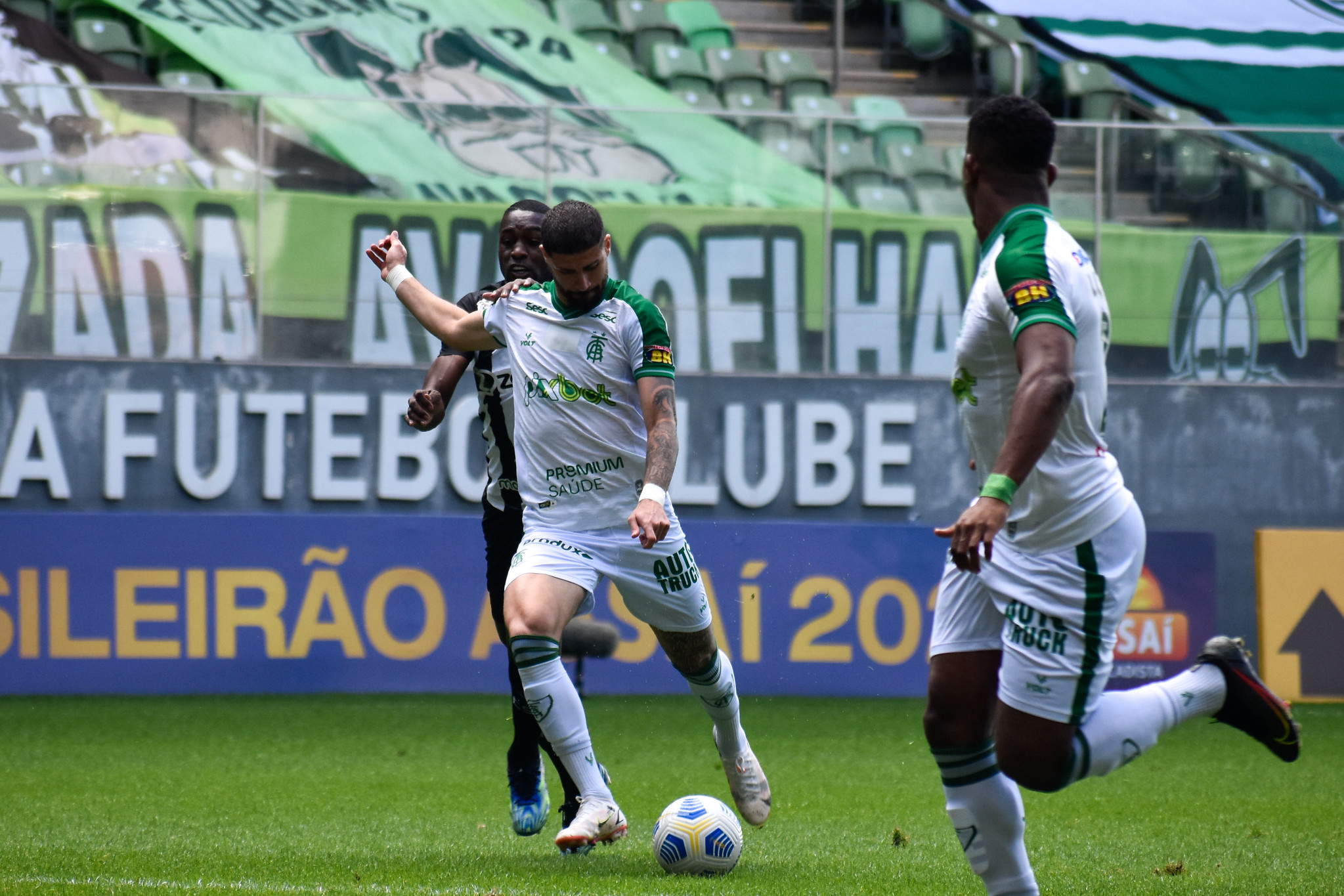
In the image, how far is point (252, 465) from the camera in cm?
1084

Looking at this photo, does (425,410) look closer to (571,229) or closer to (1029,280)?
(571,229)

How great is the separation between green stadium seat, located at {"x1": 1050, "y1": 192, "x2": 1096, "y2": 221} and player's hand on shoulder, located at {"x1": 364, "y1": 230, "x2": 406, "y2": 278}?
808cm

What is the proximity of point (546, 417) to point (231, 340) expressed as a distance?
6.88 meters

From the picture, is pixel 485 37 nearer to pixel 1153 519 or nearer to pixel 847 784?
pixel 1153 519

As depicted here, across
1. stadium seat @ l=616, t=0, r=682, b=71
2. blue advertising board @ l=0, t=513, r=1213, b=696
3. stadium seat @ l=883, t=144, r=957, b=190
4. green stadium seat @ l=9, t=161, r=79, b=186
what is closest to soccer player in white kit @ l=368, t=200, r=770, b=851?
blue advertising board @ l=0, t=513, r=1213, b=696

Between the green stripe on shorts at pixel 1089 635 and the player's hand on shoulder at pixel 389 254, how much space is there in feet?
8.35

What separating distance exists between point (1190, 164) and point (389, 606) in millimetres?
7328

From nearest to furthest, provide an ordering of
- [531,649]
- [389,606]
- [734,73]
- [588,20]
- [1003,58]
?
[531,649] < [389,606] < [734,73] < [1003,58] < [588,20]

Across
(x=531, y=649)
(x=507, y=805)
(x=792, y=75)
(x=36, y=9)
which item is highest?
(x=36, y=9)

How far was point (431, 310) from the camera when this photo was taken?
4777 mm

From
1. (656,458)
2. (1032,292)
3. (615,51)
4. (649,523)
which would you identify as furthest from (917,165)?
(1032,292)

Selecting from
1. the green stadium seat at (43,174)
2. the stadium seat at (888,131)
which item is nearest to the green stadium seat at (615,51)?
the stadium seat at (888,131)

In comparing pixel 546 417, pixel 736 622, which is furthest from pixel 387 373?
pixel 546 417

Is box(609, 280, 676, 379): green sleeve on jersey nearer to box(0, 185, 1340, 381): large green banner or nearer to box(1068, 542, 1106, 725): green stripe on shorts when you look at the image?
box(1068, 542, 1106, 725): green stripe on shorts
